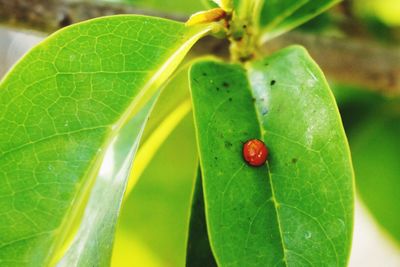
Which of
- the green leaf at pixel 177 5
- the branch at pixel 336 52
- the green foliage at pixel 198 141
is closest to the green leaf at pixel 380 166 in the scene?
the branch at pixel 336 52

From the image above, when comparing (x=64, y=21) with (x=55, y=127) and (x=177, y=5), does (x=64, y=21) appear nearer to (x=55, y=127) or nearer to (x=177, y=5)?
(x=55, y=127)

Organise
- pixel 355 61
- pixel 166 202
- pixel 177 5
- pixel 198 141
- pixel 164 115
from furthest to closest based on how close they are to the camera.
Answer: pixel 177 5 < pixel 355 61 < pixel 166 202 < pixel 164 115 < pixel 198 141

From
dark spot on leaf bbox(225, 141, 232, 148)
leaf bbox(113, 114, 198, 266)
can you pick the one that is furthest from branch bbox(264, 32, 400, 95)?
dark spot on leaf bbox(225, 141, 232, 148)

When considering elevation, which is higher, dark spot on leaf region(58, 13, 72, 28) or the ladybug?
dark spot on leaf region(58, 13, 72, 28)

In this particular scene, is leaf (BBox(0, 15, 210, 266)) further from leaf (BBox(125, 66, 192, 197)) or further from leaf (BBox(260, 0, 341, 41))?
leaf (BBox(260, 0, 341, 41))

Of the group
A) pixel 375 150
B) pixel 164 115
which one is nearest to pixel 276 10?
pixel 164 115

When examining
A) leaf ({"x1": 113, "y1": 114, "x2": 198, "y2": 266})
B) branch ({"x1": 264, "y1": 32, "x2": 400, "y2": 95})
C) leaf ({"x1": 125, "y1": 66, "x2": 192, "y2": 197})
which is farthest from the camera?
branch ({"x1": 264, "y1": 32, "x2": 400, "y2": 95})
